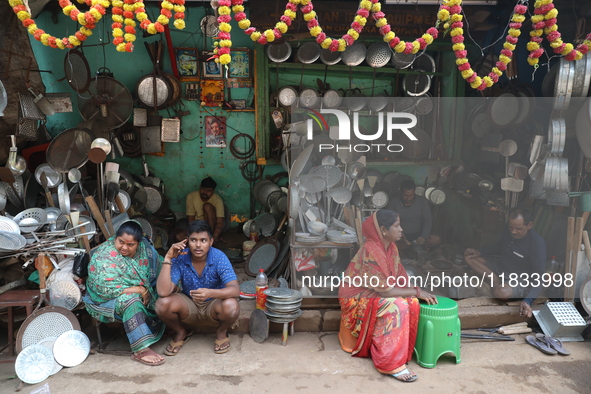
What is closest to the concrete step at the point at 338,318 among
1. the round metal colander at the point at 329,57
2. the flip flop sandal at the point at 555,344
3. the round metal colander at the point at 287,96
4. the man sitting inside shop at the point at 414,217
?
the flip flop sandal at the point at 555,344

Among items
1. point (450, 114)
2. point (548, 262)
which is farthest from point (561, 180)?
point (450, 114)

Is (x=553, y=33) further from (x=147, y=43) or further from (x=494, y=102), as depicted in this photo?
(x=147, y=43)

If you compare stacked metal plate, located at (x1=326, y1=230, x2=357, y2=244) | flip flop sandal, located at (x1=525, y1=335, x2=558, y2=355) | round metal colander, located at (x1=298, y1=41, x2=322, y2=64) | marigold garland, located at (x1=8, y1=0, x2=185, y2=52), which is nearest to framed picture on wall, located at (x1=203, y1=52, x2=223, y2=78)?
round metal colander, located at (x1=298, y1=41, x2=322, y2=64)

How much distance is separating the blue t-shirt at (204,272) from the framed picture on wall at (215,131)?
2.57m

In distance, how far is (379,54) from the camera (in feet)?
17.3

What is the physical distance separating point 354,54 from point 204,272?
11.1 feet

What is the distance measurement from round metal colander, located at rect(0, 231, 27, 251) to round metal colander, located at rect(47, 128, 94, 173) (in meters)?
0.81

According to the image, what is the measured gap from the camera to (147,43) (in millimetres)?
5098

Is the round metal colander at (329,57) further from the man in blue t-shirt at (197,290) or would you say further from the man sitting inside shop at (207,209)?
the man in blue t-shirt at (197,290)

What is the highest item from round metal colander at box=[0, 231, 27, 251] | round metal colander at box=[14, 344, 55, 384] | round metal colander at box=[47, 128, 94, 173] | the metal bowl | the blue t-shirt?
round metal colander at box=[47, 128, 94, 173]

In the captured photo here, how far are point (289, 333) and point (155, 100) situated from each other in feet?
10.6

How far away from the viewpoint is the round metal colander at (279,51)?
5.17 meters

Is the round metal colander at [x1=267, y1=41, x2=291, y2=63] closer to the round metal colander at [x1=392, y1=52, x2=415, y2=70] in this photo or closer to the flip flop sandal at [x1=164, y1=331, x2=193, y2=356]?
the round metal colander at [x1=392, y1=52, x2=415, y2=70]

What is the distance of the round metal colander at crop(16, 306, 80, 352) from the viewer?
320cm
